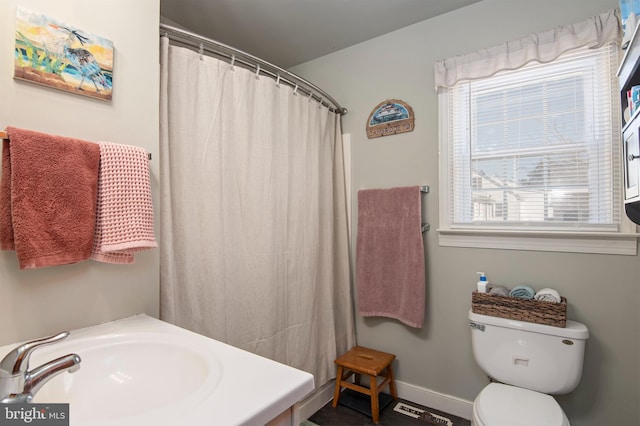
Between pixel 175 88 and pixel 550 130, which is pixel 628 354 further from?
pixel 175 88

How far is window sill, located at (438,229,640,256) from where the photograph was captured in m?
1.54

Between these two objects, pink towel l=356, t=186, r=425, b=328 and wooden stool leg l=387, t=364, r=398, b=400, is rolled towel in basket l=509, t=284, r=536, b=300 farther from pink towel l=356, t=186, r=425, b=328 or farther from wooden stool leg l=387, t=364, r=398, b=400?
wooden stool leg l=387, t=364, r=398, b=400

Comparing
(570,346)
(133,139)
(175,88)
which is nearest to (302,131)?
(175,88)

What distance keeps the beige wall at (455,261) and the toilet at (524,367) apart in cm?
22

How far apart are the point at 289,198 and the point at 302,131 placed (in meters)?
0.44

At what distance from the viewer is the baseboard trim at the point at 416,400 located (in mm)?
1926

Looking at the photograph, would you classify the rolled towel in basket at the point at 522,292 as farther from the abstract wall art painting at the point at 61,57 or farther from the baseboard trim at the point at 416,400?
the abstract wall art painting at the point at 61,57

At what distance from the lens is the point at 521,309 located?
1567mm

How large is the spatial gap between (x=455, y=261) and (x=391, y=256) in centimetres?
38

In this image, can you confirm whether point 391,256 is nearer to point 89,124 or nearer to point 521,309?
point 521,309

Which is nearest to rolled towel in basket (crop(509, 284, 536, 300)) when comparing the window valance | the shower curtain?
the shower curtain

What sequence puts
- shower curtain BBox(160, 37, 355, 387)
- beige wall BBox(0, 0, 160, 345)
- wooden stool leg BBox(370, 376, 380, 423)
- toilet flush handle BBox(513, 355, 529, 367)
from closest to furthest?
beige wall BBox(0, 0, 160, 345), shower curtain BBox(160, 37, 355, 387), toilet flush handle BBox(513, 355, 529, 367), wooden stool leg BBox(370, 376, 380, 423)

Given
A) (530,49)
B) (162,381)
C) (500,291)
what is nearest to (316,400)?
(500,291)

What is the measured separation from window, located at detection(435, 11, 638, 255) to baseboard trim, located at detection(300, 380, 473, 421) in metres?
0.92
